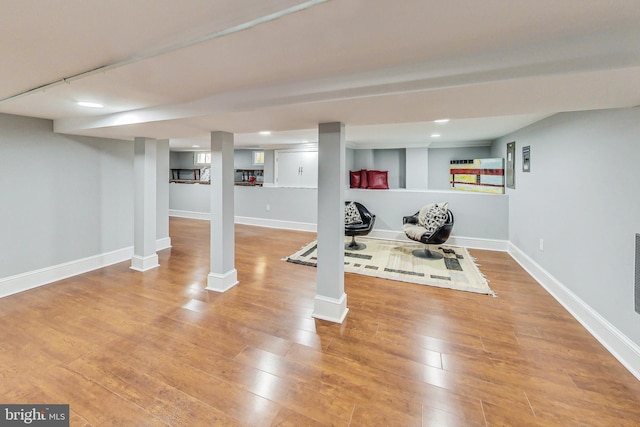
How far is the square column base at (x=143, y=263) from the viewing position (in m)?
Result: 3.85

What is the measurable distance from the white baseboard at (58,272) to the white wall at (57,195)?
0.06m

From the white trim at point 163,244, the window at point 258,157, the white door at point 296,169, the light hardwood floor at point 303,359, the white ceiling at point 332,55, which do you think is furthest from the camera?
the window at point 258,157

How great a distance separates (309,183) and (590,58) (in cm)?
585

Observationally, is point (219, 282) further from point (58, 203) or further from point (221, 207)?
point (58, 203)

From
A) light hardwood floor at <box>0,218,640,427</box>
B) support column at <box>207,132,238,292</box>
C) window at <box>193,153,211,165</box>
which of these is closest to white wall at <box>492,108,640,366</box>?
light hardwood floor at <box>0,218,640,427</box>

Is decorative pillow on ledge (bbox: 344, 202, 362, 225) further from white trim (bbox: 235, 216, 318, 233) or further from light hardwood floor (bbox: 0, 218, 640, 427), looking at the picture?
light hardwood floor (bbox: 0, 218, 640, 427)

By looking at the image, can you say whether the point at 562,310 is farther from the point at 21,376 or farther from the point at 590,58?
the point at 21,376

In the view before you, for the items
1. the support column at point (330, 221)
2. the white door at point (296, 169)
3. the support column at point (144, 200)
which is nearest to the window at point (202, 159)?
the white door at point (296, 169)

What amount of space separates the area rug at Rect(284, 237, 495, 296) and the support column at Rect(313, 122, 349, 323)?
1270 mm

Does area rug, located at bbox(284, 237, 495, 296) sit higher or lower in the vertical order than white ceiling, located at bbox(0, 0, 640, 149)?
lower

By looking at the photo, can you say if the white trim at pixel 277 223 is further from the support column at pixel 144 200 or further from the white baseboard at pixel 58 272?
the support column at pixel 144 200

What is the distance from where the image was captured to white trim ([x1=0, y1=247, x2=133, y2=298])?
10.0ft

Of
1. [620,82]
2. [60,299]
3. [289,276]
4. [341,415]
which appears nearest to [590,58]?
[620,82]

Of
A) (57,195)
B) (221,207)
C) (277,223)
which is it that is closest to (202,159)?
(277,223)
